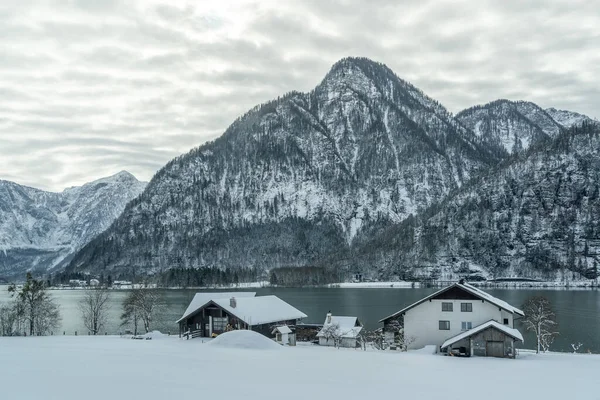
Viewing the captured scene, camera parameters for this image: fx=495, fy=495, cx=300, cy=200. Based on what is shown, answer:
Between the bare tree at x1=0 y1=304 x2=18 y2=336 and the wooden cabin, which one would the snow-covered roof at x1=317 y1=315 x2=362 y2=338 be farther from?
the bare tree at x1=0 y1=304 x2=18 y2=336

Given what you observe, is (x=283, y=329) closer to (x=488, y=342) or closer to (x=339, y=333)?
(x=339, y=333)

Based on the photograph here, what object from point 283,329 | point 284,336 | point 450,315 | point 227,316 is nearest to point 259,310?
point 227,316

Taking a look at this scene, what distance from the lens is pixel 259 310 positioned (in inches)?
2569

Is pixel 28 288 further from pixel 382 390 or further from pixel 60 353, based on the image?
pixel 382 390

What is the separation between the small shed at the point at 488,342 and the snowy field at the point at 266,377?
23.0ft

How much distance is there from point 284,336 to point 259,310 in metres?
7.24

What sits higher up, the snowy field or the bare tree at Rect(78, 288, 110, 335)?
the snowy field

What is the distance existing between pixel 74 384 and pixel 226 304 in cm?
4133

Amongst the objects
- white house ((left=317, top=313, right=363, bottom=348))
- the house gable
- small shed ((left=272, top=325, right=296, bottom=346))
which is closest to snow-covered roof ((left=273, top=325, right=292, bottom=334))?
small shed ((left=272, top=325, right=296, bottom=346))

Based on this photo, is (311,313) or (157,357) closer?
(157,357)

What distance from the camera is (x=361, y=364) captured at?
35.1 m

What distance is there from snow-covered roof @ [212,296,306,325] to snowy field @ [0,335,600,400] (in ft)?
71.7

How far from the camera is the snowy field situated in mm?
21938

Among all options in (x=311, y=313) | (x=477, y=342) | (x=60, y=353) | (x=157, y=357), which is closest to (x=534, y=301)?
(x=477, y=342)
